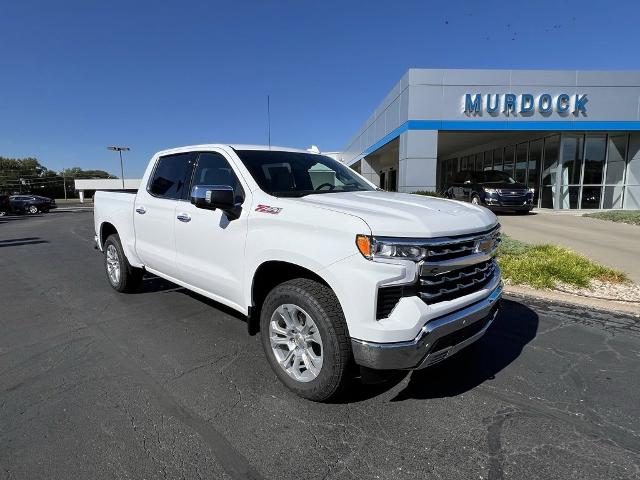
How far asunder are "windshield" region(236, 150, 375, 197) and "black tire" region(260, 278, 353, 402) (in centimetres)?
90

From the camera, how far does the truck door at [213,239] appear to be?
133 inches

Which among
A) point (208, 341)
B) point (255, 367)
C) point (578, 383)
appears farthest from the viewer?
point (208, 341)

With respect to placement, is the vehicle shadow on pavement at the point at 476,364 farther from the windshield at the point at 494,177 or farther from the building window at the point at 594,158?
the building window at the point at 594,158

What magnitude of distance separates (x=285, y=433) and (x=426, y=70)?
17239 mm

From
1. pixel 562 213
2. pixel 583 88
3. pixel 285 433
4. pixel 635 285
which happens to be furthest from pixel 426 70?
pixel 285 433

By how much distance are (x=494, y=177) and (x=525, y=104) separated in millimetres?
3483

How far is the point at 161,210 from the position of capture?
175 inches

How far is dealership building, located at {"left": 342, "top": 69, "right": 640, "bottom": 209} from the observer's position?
17078mm

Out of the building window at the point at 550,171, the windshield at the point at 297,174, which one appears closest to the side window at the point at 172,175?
the windshield at the point at 297,174

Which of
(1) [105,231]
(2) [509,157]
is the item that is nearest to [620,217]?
(2) [509,157]

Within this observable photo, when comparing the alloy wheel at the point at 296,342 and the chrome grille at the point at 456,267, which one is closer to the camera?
the chrome grille at the point at 456,267

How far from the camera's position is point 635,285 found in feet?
19.3

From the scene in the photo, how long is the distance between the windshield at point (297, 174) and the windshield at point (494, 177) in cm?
1375

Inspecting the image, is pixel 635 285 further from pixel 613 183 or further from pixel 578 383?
pixel 613 183
